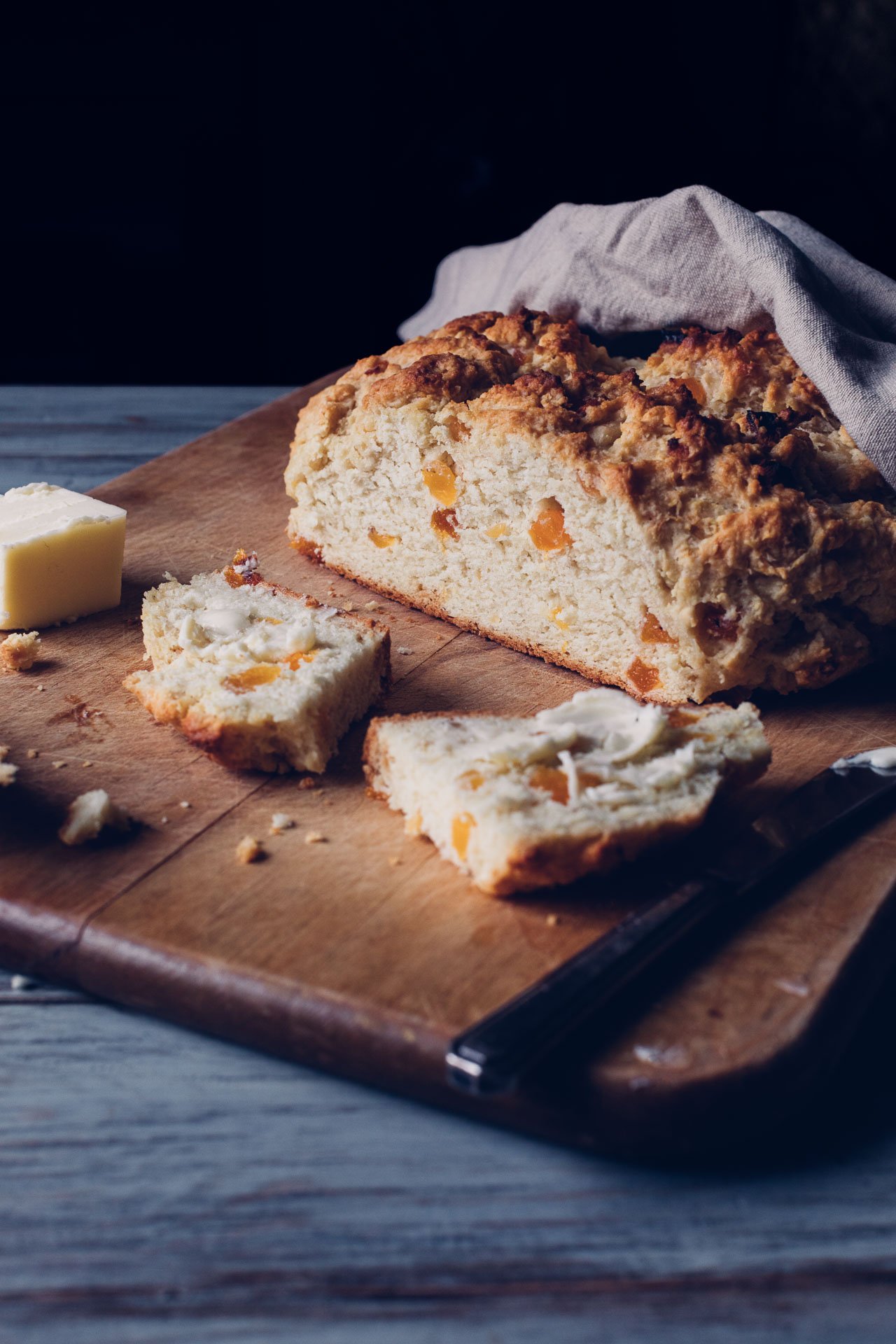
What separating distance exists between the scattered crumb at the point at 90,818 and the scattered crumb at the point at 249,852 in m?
0.31

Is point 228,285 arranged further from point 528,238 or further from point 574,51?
point 528,238

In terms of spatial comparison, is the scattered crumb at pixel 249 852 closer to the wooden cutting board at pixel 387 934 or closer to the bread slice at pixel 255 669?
the wooden cutting board at pixel 387 934

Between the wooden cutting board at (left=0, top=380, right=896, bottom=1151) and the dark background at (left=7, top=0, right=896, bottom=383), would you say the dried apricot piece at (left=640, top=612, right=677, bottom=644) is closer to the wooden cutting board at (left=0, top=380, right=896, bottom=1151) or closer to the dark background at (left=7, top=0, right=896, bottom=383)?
the wooden cutting board at (left=0, top=380, right=896, bottom=1151)

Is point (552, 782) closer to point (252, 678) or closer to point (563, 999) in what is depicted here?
point (563, 999)

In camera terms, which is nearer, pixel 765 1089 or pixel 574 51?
pixel 765 1089

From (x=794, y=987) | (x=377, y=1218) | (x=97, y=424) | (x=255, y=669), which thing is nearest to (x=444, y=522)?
(x=255, y=669)

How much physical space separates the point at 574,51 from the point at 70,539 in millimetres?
5808

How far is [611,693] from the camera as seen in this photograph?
10.6 feet

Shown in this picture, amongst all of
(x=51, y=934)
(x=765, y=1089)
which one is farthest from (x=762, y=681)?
(x=51, y=934)

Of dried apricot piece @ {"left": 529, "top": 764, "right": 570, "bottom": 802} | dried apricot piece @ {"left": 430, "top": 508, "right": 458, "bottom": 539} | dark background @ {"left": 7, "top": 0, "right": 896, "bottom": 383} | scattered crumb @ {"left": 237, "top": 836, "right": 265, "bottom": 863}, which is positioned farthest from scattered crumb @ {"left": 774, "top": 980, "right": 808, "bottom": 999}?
dark background @ {"left": 7, "top": 0, "right": 896, "bottom": 383}

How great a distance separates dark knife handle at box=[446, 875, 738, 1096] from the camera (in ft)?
7.45

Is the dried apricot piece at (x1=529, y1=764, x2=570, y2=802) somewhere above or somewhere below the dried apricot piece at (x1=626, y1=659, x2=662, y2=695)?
above

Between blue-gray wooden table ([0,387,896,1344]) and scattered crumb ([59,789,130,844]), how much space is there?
0.50m

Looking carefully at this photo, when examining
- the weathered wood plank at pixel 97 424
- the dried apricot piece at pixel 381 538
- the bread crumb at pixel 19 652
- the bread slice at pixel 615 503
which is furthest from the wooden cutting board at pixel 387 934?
the weathered wood plank at pixel 97 424
